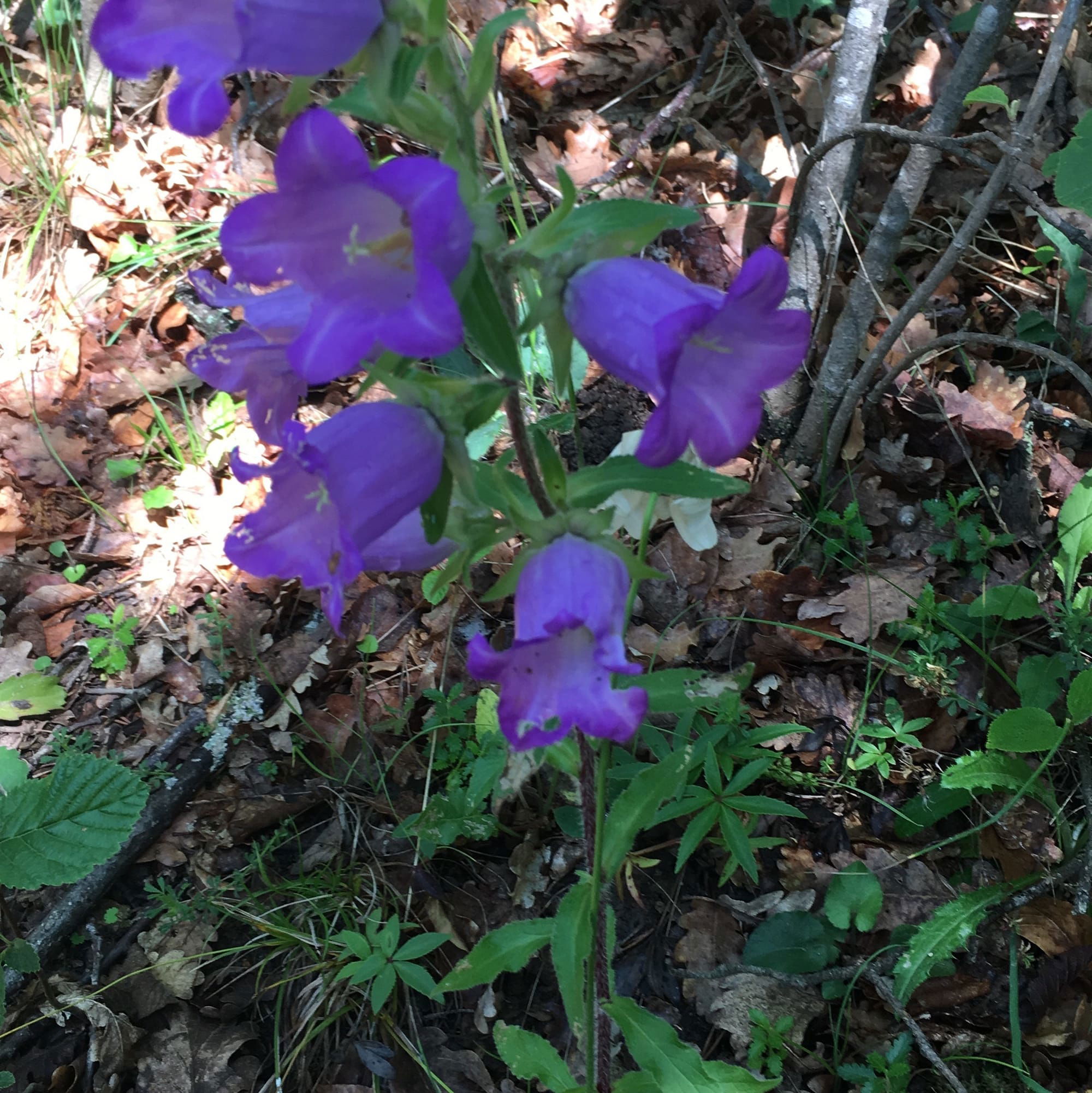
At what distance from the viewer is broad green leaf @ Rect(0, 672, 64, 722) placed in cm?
317

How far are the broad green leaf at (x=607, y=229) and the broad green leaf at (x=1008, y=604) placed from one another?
2.01m

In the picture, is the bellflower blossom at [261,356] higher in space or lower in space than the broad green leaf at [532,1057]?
higher

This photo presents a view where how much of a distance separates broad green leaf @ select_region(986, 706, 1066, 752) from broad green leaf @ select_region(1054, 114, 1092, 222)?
1.32 m

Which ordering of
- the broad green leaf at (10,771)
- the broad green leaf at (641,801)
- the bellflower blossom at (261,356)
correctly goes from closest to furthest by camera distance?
the bellflower blossom at (261,356) → the broad green leaf at (641,801) → the broad green leaf at (10,771)

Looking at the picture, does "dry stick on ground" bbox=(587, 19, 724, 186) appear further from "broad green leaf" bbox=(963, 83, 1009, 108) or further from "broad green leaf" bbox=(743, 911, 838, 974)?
"broad green leaf" bbox=(743, 911, 838, 974)

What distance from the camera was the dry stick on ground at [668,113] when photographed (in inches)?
157

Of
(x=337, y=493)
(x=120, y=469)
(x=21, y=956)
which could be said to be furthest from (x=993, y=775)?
(x=120, y=469)

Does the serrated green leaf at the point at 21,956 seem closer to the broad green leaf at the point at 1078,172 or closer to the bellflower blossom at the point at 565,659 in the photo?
the bellflower blossom at the point at 565,659

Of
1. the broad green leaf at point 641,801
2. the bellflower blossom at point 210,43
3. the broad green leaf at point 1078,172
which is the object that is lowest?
the broad green leaf at point 641,801

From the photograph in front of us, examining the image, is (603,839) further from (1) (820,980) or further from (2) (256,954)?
(2) (256,954)

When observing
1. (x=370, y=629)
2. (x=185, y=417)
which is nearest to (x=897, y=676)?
(x=370, y=629)

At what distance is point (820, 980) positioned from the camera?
2451 millimetres

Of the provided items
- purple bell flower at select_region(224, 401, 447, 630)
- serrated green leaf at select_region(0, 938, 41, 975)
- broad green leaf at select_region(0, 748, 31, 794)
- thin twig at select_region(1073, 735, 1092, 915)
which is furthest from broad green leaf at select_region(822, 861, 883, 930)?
broad green leaf at select_region(0, 748, 31, 794)

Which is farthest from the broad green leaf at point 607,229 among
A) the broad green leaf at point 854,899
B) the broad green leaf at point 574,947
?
the broad green leaf at point 854,899
